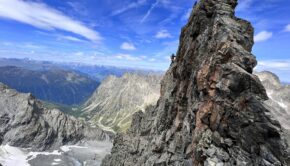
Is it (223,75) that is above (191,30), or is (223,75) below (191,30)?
below

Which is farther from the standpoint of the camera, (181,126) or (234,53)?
(181,126)

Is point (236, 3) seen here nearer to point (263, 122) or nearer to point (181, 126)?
point (181, 126)

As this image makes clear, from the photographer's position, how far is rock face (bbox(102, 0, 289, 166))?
37.0m

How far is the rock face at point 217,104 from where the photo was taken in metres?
37.0

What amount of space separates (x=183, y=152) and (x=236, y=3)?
105 feet

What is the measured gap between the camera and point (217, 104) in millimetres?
44156

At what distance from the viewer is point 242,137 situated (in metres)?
38.5

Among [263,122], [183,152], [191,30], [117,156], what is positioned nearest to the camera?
[263,122]

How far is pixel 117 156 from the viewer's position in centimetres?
11169

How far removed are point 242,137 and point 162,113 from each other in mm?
40238

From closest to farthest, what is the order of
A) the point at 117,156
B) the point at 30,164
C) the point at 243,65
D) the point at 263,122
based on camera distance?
the point at 263,122 → the point at 243,65 → the point at 117,156 → the point at 30,164

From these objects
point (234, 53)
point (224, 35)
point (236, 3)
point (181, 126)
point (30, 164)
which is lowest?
point (30, 164)

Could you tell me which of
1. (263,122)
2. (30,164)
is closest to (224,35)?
(263,122)

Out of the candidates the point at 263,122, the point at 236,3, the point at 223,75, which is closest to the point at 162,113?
the point at 236,3
